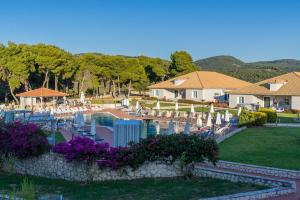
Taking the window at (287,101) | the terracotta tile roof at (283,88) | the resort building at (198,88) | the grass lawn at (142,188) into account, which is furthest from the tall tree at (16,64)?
the grass lawn at (142,188)

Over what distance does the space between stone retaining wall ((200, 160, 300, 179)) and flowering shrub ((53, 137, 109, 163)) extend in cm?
347

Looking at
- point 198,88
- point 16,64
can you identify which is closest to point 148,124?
point 16,64


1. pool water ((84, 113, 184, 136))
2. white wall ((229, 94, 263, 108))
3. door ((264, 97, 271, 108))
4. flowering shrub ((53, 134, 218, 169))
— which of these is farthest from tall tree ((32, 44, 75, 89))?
flowering shrub ((53, 134, 218, 169))

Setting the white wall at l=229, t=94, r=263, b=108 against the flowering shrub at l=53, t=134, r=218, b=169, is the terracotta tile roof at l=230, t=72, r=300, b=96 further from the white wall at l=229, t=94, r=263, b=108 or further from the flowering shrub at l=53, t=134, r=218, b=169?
the flowering shrub at l=53, t=134, r=218, b=169

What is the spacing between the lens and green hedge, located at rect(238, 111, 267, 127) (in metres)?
24.5

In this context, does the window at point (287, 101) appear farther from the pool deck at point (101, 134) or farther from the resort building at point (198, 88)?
the pool deck at point (101, 134)

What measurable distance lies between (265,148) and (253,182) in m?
5.69

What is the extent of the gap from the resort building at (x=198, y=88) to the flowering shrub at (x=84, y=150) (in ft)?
119

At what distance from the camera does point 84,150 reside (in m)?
12.6

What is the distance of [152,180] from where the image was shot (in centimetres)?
1241

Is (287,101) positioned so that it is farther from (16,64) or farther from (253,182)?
(253,182)

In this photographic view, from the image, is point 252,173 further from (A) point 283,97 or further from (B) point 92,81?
(B) point 92,81

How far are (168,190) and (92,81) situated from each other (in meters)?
47.9

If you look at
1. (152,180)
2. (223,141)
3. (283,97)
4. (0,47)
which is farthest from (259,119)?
(0,47)
